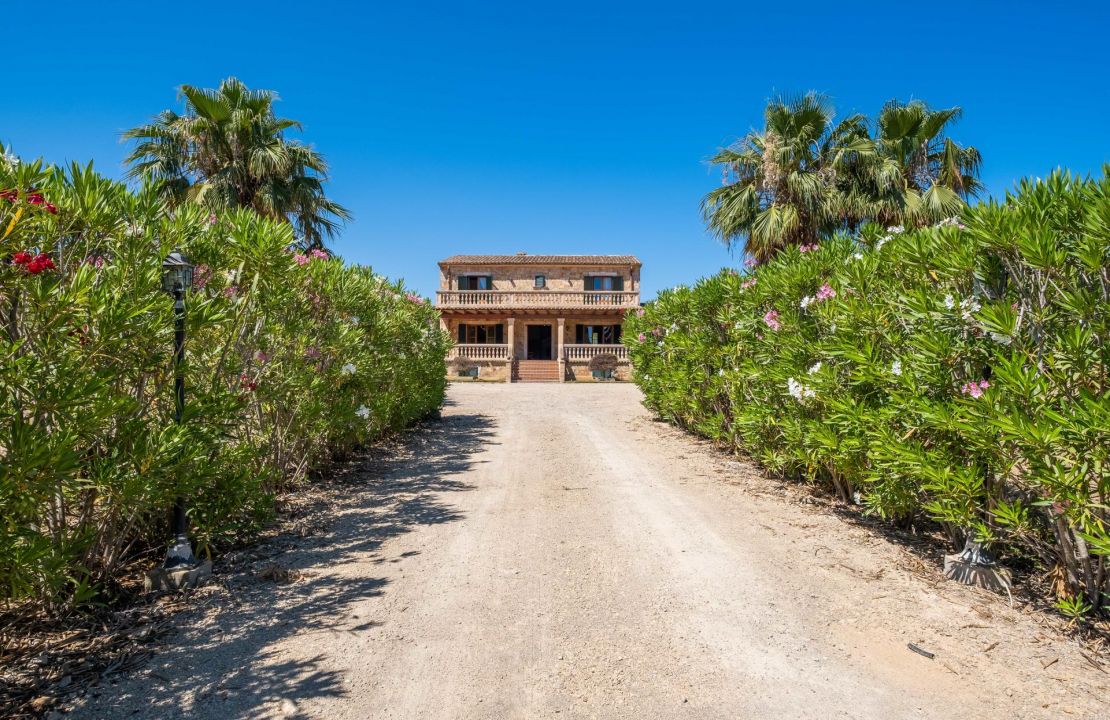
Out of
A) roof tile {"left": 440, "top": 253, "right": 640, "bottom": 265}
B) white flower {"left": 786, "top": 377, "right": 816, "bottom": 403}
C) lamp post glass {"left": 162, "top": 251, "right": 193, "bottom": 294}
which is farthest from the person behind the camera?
roof tile {"left": 440, "top": 253, "right": 640, "bottom": 265}

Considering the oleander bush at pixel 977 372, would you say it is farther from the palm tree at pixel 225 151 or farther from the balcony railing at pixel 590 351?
the balcony railing at pixel 590 351

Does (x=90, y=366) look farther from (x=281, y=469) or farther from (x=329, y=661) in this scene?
(x=281, y=469)

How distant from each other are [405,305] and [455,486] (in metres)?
4.47

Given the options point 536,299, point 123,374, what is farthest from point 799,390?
point 536,299

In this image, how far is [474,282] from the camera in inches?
1204

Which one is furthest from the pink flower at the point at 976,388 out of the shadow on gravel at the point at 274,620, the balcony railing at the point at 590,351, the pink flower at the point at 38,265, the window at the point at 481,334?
the window at the point at 481,334

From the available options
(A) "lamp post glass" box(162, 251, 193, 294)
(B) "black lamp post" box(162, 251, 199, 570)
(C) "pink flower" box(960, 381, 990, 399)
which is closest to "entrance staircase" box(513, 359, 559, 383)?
(B) "black lamp post" box(162, 251, 199, 570)

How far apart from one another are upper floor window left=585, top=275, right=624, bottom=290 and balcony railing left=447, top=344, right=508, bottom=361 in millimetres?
6188

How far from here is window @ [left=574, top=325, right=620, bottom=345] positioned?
30281 mm

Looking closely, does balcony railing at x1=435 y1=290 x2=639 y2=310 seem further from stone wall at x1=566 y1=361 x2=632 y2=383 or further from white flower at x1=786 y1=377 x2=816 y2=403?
white flower at x1=786 y1=377 x2=816 y2=403

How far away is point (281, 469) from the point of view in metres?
6.09

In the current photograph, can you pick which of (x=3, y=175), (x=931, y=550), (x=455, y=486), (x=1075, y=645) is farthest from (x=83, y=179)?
(x=931, y=550)

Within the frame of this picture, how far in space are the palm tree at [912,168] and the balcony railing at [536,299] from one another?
51.4 ft

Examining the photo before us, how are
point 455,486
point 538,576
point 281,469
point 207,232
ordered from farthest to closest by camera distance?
point 455,486 → point 281,469 → point 207,232 → point 538,576
